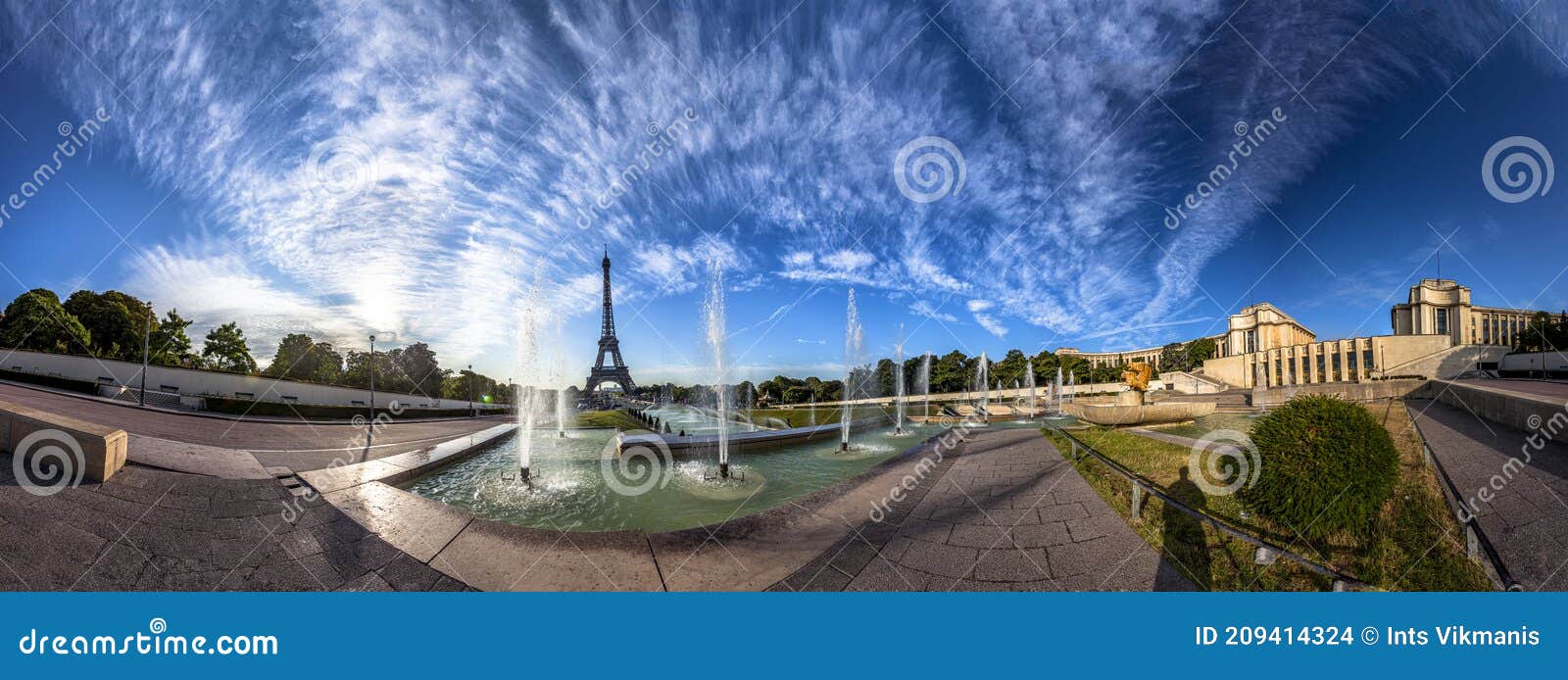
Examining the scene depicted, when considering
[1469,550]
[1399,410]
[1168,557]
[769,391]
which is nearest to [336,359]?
[1168,557]

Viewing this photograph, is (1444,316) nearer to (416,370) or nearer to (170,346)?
(416,370)

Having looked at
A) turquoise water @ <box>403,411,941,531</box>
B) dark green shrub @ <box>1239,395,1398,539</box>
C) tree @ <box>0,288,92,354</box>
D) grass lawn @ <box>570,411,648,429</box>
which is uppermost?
tree @ <box>0,288,92,354</box>

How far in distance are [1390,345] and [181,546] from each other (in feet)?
172

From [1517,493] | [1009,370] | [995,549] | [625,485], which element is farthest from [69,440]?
[1009,370]

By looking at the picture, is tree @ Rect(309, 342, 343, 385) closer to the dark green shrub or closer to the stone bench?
the stone bench

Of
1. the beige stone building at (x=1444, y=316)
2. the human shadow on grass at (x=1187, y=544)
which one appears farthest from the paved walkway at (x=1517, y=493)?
the beige stone building at (x=1444, y=316)

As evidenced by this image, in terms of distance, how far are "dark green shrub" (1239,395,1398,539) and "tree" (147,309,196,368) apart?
24088 mm

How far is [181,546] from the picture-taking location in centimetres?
355

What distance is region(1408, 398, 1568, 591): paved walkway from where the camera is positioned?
3.51 meters

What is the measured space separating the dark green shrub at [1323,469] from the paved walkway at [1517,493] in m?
0.75

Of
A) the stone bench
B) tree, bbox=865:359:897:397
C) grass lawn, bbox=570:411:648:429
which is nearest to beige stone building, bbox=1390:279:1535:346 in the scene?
tree, bbox=865:359:897:397

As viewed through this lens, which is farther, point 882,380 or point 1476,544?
point 882,380

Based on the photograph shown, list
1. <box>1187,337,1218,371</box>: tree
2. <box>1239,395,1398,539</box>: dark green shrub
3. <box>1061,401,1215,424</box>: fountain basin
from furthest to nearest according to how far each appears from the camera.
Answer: <box>1187,337,1218,371</box>: tree → <box>1061,401,1215,424</box>: fountain basin → <box>1239,395,1398,539</box>: dark green shrub

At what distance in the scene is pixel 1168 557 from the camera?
3.66 metres
